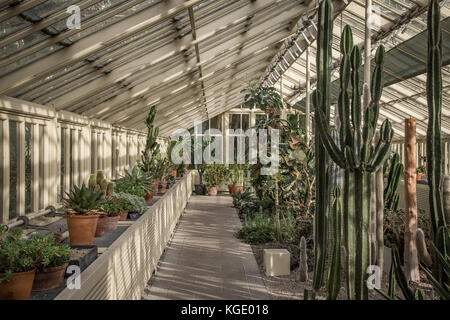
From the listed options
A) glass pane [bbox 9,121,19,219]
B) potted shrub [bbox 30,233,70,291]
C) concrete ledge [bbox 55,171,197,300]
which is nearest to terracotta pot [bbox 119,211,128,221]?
concrete ledge [bbox 55,171,197,300]

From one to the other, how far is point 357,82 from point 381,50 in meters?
0.44

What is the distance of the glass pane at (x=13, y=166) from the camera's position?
4656 mm

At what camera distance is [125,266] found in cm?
289

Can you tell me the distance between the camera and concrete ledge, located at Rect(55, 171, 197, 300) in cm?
210

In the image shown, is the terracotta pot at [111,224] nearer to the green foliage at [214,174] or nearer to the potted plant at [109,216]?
the potted plant at [109,216]

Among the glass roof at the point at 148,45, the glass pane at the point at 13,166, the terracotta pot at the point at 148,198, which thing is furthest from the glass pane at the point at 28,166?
the terracotta pot at the point at 148,198

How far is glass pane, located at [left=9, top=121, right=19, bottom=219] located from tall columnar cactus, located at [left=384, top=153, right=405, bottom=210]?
452 centimetres

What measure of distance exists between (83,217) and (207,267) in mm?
2552

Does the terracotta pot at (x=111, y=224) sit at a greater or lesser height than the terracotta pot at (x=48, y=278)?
greater

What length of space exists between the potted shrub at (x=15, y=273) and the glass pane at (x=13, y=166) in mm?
2631

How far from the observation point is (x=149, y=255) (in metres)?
4.19

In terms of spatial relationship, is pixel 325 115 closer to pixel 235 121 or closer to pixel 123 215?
pixel 123 215

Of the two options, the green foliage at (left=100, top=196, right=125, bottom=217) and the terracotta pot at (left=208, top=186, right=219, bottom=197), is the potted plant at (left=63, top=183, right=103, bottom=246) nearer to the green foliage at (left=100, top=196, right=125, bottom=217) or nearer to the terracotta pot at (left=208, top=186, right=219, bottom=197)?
the green foliage at (left=100, top=196, right=125, bottom=217)
